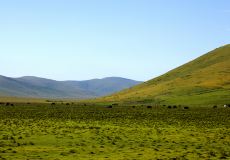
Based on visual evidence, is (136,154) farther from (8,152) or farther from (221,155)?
(8,152)

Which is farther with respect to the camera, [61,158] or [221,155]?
[221,155]

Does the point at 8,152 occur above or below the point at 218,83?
below

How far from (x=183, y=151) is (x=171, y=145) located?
12.9 feet

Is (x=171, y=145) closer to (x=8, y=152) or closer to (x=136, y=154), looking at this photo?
(x=136, y=154)

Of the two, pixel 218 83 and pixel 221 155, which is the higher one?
pixel 218 83

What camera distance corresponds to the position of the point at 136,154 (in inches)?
1238

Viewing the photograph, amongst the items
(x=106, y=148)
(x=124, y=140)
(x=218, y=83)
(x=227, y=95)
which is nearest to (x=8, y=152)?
(x=106, y=148)

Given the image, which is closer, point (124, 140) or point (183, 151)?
point (183, 151)

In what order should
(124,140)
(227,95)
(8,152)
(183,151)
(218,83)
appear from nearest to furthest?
1. (8,152)
2. (183,151)
3. (124,140)
4. (227,95)
5. (218,83)

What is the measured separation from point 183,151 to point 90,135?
13.7 m

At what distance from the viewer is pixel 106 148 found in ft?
113

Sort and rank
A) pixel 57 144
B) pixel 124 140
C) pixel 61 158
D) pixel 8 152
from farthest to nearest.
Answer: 1. pixel 124 140
2. pixel 57 144
3. pixel 8 152
4. pixel 61 158

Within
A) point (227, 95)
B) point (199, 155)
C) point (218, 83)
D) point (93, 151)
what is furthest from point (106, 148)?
point (218, 83)

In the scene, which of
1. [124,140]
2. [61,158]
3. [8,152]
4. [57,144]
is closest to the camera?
[61,158]
